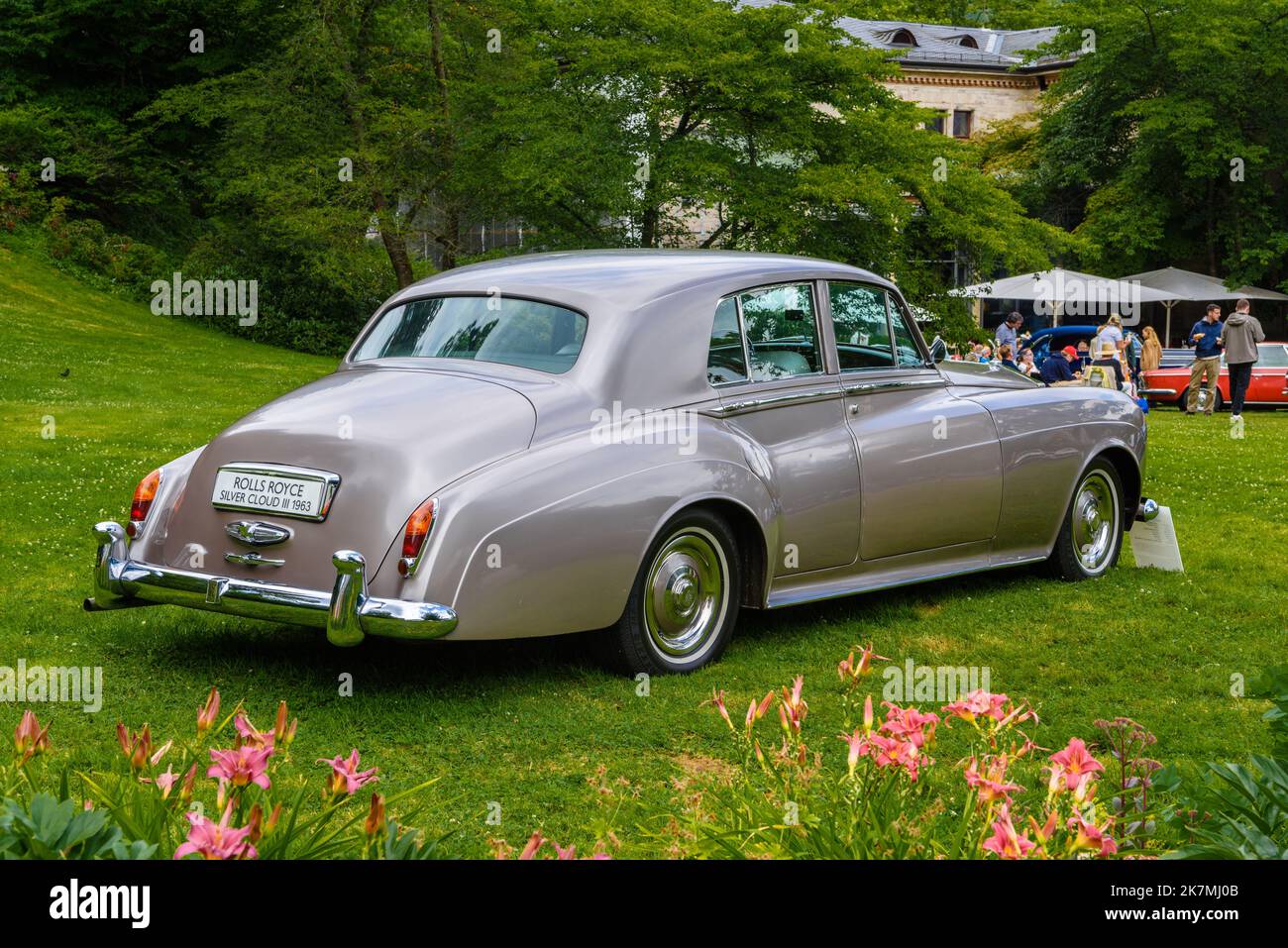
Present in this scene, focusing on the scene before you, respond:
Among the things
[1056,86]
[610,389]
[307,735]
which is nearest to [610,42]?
[610,389]

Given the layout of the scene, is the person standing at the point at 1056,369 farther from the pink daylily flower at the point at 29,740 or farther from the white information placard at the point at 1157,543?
the pink daylily flower at the point at 29,740

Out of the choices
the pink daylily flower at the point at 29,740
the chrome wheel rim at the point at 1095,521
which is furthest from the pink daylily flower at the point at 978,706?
the chrome wheel rim at the point at 1095,521

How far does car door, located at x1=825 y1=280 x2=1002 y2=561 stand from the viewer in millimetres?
7074

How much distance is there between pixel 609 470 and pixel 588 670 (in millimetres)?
901

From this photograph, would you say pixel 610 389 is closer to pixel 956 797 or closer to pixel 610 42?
pixel 956 797

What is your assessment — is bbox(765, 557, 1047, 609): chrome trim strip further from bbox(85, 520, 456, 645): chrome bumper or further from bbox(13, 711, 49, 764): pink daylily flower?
bbox(13, 711, 49, 764): pink daylily flower

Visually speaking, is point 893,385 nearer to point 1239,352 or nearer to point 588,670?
point 588,670

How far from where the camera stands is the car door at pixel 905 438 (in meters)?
7.07

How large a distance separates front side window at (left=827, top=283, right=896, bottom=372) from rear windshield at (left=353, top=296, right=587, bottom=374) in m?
1.56

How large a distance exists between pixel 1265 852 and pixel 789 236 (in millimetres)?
20252

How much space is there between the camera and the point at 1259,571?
343 inches

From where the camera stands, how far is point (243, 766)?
2.54 m

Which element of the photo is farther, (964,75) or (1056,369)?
(964,75)

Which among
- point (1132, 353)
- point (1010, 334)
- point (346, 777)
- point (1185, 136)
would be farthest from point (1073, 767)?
point (1185, 136)
